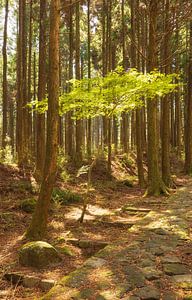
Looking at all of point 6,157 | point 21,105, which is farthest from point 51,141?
point 21,105

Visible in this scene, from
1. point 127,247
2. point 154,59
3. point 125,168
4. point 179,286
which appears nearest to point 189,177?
point 125,168

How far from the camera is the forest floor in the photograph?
490 cm

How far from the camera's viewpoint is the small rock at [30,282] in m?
5.50

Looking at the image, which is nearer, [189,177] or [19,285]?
[19,285]

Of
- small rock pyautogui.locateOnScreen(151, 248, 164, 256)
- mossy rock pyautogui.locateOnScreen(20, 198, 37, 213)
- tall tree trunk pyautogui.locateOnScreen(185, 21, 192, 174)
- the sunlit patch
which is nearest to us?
small rock pyautogui.locateOnScreen(151, 248, 164, 256)

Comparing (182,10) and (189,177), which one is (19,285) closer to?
(182,10)

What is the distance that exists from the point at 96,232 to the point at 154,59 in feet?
24.7

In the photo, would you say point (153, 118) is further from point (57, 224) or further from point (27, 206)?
point (57, 224)

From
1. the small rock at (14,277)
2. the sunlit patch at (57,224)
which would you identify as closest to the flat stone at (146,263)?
the small rock at (14,277)

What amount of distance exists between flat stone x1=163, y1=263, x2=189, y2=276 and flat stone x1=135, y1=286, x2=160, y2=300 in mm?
708

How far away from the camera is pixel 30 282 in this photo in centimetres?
554

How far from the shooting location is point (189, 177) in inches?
782

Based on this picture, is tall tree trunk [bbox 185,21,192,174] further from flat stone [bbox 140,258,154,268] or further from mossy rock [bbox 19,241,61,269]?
mossy rock [bbox 19,241,61,269]

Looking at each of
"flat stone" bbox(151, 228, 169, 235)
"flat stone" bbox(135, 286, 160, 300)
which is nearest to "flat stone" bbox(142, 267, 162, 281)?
"flat stone" bbox(135, 286, 160, 300)
